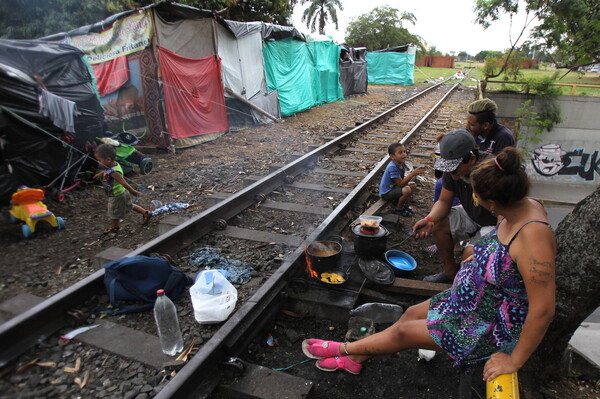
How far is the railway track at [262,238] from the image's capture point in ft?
8.22

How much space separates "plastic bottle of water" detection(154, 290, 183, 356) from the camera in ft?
8.63

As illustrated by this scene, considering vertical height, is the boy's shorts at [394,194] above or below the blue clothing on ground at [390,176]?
below

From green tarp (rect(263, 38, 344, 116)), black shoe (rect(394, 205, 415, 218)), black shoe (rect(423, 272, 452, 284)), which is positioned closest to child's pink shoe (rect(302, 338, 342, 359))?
black shoe (rect(423, 272, 452, 284))

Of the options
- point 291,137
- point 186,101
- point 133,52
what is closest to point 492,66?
point 291,137

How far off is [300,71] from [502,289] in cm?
1392

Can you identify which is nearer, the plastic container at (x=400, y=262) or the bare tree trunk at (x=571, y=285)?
the bare tree trunk at (x=571, y=285)

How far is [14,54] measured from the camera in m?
5.84

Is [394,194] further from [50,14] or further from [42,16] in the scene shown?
[42,16]

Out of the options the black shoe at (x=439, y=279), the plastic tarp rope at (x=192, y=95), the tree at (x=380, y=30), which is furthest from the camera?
the tree at (x=380, y=30)

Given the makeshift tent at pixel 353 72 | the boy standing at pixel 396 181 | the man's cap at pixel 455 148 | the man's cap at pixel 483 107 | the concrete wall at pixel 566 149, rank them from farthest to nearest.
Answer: the makeshift tent at pixel 353 72 < the concrete wall at pixel 566 149 < the boy standing at pixel 396 181 < the man's cap at pixel 483 107 < the man's cap at pixel 455 148

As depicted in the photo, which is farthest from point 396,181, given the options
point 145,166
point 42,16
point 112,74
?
point 42,16

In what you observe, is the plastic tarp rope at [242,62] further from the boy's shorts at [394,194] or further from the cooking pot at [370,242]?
the cooking pot at [370,242]

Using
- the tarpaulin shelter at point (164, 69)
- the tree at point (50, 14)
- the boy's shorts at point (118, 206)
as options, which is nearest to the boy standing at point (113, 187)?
the boy's shorts at point (118, 206)

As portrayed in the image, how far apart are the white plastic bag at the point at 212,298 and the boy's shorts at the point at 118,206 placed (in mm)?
2428
